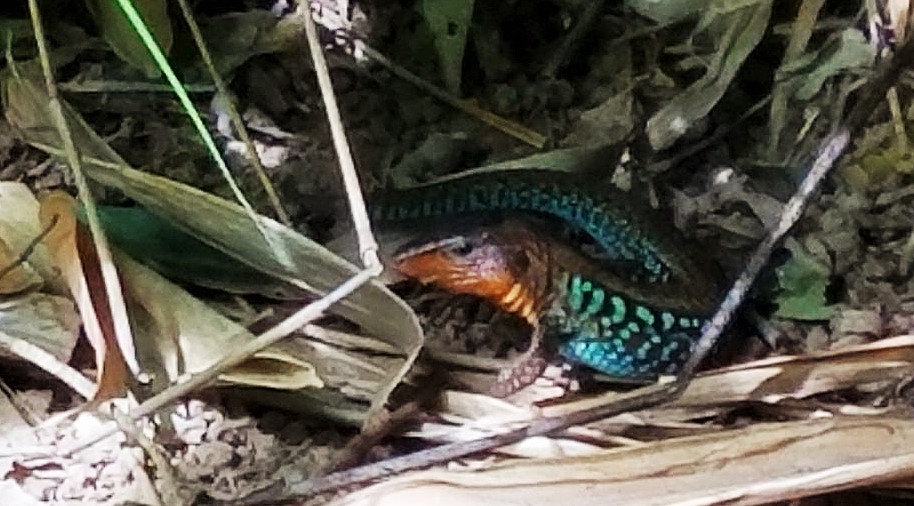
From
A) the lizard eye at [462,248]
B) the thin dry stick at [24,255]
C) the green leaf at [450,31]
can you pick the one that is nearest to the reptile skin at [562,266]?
the lizard eye at [462,248]

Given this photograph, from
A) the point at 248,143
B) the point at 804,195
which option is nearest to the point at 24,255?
the point at 248,143

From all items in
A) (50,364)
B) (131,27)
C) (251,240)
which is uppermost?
(131,27)

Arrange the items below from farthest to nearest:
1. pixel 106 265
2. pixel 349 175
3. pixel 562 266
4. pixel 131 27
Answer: pixel 131 27
pixel 562 266
pixel 106 265
pixel 349 175

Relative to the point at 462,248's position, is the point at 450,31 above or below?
above

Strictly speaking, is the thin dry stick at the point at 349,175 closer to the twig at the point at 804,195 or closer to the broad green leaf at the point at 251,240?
the broad green leaf at the point at 251,240

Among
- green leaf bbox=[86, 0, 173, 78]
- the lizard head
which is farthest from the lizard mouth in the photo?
green leaf bbox=[86, 0, 173, 78]

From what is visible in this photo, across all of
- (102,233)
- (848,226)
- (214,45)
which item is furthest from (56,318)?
(848,226)

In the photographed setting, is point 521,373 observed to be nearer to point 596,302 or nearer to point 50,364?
point 596,302
